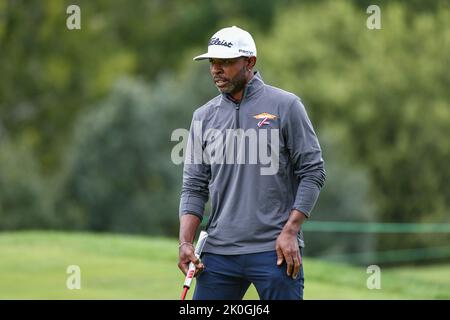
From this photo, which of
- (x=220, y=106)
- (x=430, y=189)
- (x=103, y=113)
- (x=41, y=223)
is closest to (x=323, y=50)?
(x=430, y=189)

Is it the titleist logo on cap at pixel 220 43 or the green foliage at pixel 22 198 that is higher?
the green foliage at pixel 22 198

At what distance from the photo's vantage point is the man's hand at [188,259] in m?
6.20

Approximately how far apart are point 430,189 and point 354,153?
3.52 m

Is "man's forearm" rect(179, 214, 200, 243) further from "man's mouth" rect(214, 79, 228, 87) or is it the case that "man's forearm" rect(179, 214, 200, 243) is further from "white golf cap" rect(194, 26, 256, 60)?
"white golf cap" rect(194, 26, 256, 60)

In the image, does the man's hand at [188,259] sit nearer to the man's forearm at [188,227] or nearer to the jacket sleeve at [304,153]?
the man's forearm at [188,227]

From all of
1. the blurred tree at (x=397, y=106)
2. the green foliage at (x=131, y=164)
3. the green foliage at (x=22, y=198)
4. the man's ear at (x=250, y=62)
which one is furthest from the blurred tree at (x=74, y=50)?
the man's ear at (x=250, y=62)

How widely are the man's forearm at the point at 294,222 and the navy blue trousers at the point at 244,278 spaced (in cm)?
17

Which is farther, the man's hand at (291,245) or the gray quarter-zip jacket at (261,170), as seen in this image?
the gray quarter-zip jacket at (261,170)

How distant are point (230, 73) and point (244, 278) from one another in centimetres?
126

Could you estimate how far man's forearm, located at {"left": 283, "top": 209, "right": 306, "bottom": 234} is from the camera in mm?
5969

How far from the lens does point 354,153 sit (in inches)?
1668

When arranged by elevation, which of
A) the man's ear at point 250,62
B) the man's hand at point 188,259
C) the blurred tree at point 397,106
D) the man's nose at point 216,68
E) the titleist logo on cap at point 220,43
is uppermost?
the blurred tree at point 397,106

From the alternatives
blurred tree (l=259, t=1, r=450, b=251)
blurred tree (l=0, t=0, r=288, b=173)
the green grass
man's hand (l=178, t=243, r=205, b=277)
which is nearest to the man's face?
man's hand (l=178, t=243, r=205, b=277)

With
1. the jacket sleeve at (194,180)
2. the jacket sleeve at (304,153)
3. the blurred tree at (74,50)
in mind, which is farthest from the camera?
the blurred tree at (74,50)
